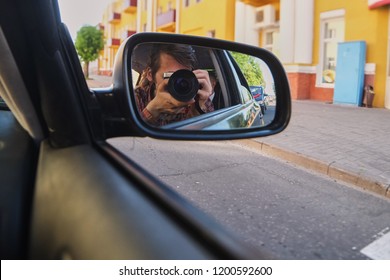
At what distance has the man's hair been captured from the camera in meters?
1.32

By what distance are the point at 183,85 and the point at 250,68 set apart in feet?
1.99

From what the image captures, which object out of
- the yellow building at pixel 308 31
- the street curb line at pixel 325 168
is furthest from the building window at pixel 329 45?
the street curb line at pixel 325 168

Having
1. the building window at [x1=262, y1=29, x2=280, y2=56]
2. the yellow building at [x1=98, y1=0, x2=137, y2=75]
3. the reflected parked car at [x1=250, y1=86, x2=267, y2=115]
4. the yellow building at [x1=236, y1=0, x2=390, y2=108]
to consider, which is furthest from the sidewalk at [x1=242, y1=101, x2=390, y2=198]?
the yellow building at [x1=98, y1=0, x2=137, y2=75]

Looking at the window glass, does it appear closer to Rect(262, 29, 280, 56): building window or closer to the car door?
Rect(262, 29, 280, 56): building window

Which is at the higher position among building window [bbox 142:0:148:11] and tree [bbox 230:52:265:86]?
building window [bbox 142:0:148:11]

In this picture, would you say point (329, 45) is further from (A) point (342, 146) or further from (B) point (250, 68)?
(B) point (250, 68)

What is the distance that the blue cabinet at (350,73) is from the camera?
1275 centimetres

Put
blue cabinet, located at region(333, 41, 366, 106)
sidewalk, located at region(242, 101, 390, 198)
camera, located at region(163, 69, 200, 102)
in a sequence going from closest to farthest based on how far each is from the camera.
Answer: camera, located at region(163, 69, 200, 102), sidewalk, located at region(242, 101, 390, 198), blue cabinet, located at region(333, 41, 366, 106)

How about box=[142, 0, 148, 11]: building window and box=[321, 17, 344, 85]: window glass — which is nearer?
box=[321, 17, 344, 85]: window glass

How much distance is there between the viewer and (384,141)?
277 inches

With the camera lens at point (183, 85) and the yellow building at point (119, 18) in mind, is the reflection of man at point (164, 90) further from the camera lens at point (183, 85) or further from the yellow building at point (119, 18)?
the yellow building at point (119, 18)

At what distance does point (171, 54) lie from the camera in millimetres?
1338

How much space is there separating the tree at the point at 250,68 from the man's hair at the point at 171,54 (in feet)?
1.45
